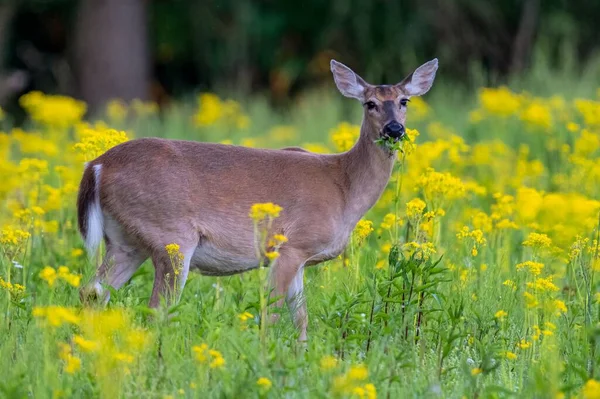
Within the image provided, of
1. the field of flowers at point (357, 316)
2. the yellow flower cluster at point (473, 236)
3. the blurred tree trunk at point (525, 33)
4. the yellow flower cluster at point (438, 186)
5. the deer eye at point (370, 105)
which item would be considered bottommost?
the field of flowers at point (357, 316)

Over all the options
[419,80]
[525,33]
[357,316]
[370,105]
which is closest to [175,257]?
[357,316]

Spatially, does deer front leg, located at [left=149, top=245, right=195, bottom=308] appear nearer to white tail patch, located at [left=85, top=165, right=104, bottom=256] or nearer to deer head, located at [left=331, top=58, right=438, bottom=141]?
white tail patch, located at [left=85, top=165, right=104, bottom=256]

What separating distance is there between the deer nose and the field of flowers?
10 centimetres

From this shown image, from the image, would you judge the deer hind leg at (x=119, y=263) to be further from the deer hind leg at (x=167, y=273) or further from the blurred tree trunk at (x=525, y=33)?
the blurred tree trunk at (x=525, y=33)

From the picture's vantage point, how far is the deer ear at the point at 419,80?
261 inches

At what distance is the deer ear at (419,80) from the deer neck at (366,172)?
0.31 meters

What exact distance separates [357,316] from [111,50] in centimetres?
1315

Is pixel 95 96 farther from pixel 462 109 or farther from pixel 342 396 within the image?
pixel 342 396

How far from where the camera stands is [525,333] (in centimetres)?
551

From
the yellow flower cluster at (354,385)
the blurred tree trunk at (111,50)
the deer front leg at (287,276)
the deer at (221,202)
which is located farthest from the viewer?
the blurred tree trunk at (111,50)

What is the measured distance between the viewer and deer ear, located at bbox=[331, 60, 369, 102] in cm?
665

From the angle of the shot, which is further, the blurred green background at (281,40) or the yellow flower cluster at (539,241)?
the blurred green background at (281,40)

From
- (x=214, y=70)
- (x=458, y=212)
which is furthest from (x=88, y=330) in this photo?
(x=214, y=70)

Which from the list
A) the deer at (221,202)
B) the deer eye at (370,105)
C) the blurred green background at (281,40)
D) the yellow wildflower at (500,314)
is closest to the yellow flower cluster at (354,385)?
the yellow wildflower at (500,314)
